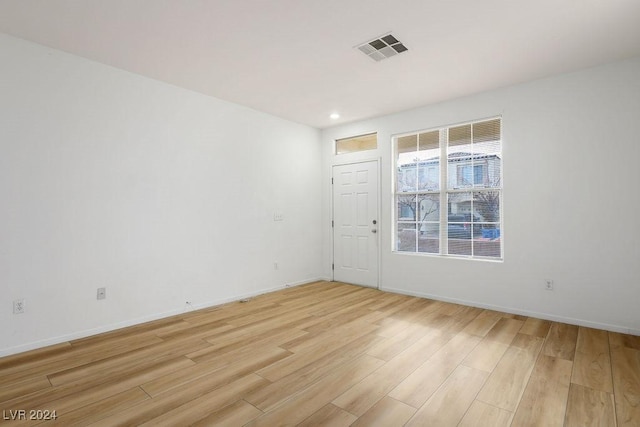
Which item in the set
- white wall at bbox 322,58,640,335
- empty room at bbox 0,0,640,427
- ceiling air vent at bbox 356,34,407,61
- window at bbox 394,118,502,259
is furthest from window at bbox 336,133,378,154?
ceiling air vent at bbox 356,34,407,61

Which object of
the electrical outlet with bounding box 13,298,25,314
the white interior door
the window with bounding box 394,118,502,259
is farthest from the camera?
the white interior door

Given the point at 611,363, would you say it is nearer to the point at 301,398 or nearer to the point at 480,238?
the point at 480,238

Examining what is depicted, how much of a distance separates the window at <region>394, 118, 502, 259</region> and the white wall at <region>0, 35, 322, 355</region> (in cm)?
216

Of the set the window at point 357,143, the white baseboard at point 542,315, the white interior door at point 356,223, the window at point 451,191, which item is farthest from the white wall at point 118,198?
the white baseboard at point 542,315

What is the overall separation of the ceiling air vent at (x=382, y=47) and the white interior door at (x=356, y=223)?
7.28 feet

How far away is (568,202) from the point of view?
11.5ft

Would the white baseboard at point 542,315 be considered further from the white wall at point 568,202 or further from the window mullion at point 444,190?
the window mullion at point 444,190

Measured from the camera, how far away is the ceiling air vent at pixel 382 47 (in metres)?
2.86

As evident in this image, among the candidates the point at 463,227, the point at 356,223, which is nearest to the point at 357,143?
the point at 356,223

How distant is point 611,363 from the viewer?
101 inches

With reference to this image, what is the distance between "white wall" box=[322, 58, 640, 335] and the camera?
322cm

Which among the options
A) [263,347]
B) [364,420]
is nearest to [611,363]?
[364,420]

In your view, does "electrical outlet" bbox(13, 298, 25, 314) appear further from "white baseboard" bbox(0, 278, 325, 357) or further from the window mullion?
the window mullion

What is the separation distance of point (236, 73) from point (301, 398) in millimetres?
3271
